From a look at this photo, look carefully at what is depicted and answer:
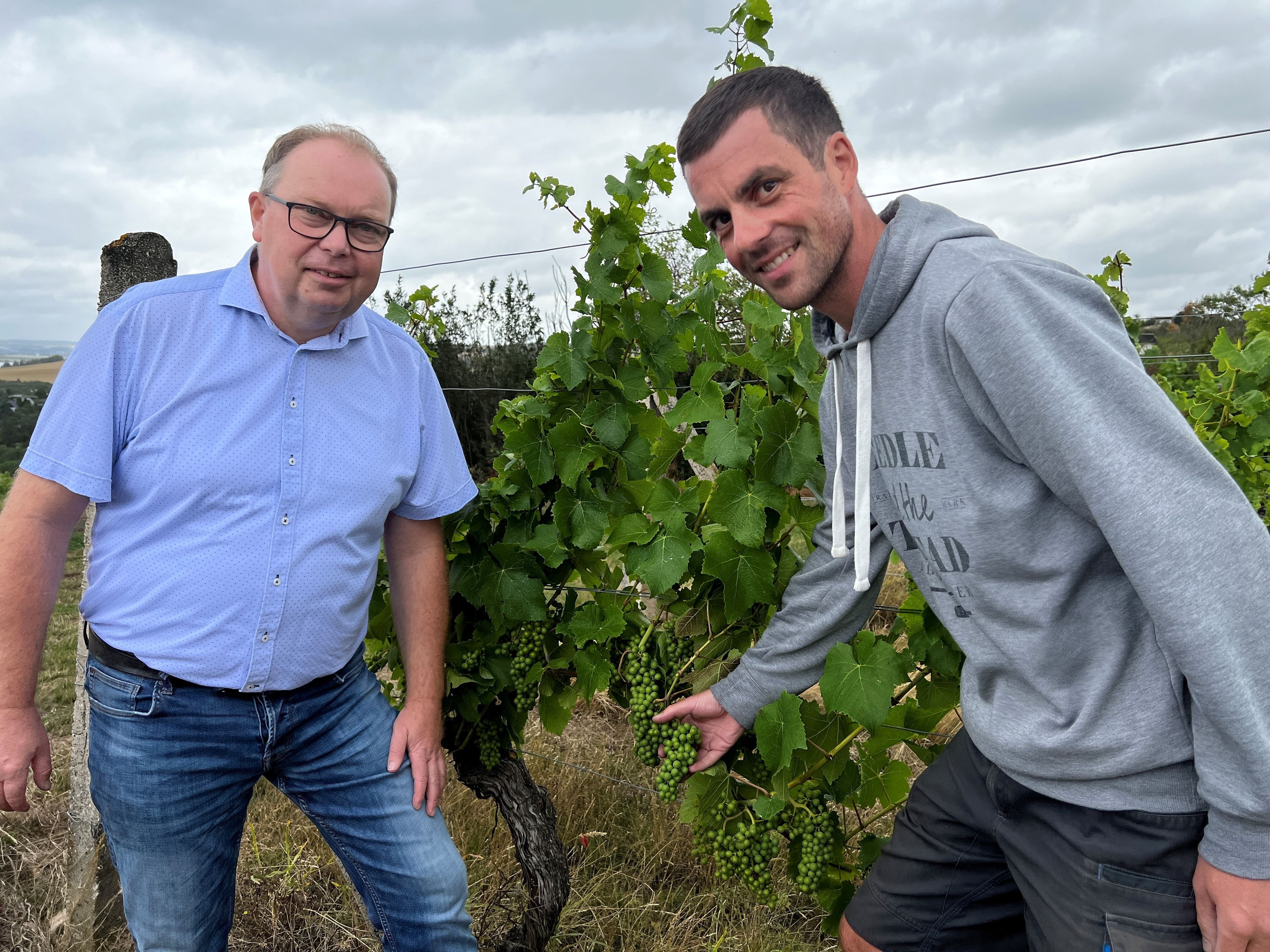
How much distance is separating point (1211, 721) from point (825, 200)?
0.94m

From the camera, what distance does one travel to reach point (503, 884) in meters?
2.93

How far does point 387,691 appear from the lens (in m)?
2.45

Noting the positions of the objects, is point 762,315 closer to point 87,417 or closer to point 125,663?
point 87,417

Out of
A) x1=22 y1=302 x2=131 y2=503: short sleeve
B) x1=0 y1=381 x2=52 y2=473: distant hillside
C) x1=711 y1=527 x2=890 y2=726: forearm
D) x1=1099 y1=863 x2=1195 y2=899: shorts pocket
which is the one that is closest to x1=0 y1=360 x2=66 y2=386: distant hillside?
x1=0 y1=381 x2=52 y2=473: distant hillside

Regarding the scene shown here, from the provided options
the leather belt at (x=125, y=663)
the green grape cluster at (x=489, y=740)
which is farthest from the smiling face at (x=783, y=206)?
the green grape cluster at (x=489, y=740)

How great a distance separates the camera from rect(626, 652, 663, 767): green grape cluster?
2016 mm

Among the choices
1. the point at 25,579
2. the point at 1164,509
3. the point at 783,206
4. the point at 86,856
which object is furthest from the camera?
the point at 86,856

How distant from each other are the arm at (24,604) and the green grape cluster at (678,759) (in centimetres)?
120

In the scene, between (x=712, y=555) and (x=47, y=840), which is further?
(x=47, y=840)

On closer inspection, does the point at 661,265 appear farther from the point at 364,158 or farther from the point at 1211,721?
the point at 1211,721

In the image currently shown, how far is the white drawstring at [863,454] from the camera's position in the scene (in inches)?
57.8

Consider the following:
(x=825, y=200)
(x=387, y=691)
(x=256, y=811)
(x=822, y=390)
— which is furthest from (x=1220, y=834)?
(x=256, y=811)

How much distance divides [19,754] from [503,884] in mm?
1695

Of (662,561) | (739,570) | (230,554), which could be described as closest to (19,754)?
(230,554)
